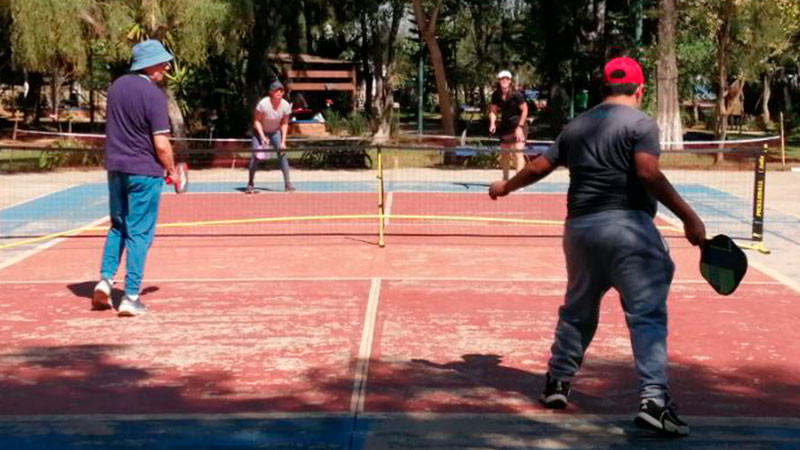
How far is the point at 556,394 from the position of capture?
607cm

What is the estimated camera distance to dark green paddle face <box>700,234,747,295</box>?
19.5ft

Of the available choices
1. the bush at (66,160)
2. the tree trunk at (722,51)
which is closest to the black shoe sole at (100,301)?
the bush at (66,160)

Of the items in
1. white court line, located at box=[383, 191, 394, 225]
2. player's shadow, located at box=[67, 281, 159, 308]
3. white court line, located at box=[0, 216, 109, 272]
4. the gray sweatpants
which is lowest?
player's shadow, located at box=[67, 281, 159, 308]

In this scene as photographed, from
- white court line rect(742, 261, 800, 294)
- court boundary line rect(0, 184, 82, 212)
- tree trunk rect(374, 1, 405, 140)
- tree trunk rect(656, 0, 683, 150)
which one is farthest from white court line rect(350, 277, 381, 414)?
tree trunk rect(374, 1, 405, 140)

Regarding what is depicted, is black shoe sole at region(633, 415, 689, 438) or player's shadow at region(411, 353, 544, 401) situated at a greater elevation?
black shoe sole at region(633, 415, 689, 438)

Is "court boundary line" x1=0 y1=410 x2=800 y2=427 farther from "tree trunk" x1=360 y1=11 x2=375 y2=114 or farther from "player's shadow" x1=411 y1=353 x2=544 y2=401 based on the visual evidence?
"tree trunk" x1=360 y1=11 x2=375 y2=114

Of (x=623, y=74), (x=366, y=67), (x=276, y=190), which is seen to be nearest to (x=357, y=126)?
(x=366, y=67)

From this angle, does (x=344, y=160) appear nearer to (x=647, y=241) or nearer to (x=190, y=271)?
(x=190, y=271)

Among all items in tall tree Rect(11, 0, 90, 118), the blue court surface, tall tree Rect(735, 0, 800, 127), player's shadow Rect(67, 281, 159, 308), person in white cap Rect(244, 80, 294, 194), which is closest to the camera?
player's shadow Rect(67, 281, 159, 308)

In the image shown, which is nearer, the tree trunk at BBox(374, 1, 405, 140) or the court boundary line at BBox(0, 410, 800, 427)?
the court boundary line at BBox(0, 410, 800, 427)

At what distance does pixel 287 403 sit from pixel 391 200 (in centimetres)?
1110

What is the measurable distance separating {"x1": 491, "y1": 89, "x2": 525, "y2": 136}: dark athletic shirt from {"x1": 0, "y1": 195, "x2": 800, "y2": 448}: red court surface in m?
6.53

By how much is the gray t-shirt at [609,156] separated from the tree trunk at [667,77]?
21.3 metres

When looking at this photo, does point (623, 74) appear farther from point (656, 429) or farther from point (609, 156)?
point (656, 429)
